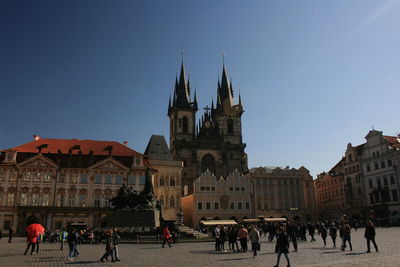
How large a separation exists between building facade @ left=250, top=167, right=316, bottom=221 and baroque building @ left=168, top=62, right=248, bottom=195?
1112cm

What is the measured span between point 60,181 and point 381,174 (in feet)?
164

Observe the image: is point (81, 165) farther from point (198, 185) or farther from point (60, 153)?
point (198, 185)

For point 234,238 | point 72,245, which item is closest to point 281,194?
point 234,238

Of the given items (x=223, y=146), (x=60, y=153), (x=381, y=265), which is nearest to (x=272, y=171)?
(x=223, y=146)

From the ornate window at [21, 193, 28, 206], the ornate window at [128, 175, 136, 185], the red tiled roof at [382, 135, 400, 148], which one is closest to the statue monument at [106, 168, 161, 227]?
the ornate window at [128, 175, 136, 185]

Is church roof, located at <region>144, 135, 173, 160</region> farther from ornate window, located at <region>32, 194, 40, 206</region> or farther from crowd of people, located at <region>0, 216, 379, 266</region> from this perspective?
crowd of people, located at <region>0, 216, 379, 266</region>

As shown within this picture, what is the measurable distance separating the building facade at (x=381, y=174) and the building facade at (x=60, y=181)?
38.4 metres

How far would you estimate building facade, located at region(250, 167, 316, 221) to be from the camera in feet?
228

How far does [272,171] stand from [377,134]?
64.6 feet

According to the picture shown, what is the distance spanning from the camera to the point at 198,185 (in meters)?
64.1

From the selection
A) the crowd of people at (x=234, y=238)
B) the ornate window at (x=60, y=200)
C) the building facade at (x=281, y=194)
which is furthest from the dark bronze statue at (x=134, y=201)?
the building facade at (x=281, y=194)

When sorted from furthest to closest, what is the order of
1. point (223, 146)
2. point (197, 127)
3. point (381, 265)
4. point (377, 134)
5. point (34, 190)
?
point (197, 127), point (223, 146), point (377, 134), point (34, 190), point (381, 265)

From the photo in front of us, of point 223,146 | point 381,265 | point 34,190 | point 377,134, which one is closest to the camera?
point 381,265

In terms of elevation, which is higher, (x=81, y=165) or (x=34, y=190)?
(x=81, y=165)
